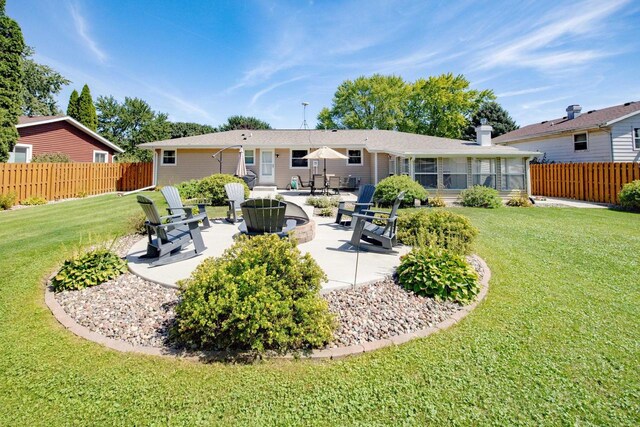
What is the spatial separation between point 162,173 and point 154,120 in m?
35.8

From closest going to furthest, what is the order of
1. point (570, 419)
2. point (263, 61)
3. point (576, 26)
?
point (570, 419)
point (576, 26)
point (263, 61)

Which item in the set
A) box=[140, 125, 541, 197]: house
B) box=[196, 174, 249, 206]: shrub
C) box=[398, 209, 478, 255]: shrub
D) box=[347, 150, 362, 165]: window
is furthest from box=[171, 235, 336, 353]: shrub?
box=[347, 150, 362, 165]: window

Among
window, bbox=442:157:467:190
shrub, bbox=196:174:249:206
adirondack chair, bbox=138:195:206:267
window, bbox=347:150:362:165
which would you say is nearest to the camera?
adirondack chair, bbox=138:195:206:267

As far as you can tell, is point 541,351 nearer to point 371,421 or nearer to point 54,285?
point 371,421

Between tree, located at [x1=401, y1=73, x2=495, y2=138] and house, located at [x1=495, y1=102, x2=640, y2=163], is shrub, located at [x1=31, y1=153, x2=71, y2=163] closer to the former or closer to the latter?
house, located at [x1=495, y1=102, x2=640, y2=163]

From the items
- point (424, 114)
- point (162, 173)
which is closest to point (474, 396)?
point (162, 173)

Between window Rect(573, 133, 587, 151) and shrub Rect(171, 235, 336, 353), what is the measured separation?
80.8 feet

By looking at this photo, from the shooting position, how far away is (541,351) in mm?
2777

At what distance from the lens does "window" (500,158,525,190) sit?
621 inches

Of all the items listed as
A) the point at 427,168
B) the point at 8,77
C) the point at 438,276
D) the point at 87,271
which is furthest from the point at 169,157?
the point at 438,276

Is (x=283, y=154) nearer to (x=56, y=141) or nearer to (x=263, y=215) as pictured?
(x=263, y=215)

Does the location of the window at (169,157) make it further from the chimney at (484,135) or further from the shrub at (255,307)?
the chimney at (484,135)

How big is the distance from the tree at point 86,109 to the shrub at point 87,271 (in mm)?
36091

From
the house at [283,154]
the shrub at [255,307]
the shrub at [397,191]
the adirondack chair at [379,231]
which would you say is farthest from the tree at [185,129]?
the shrub at [255,307]
